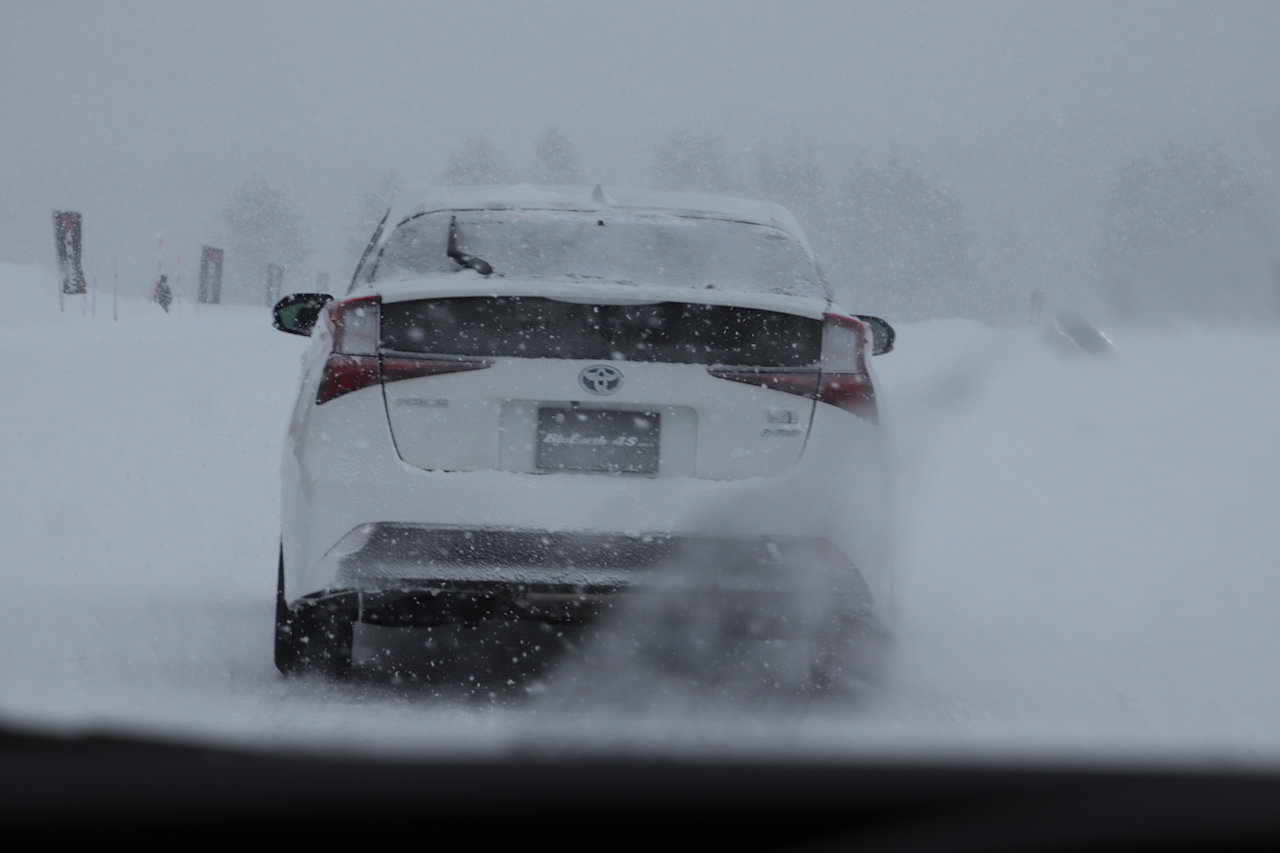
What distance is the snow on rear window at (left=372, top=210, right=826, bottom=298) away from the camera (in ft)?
12.2

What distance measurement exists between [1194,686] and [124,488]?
573cm

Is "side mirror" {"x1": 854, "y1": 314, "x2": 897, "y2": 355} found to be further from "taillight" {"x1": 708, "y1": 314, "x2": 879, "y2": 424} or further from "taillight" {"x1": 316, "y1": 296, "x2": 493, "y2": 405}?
"taillight" {"x1": 316, "y1": 296, "x2": 493, "y2": 405}

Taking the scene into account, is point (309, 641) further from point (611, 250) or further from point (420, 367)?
point (611, 250)

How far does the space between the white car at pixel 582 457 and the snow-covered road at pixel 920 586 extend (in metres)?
0.36

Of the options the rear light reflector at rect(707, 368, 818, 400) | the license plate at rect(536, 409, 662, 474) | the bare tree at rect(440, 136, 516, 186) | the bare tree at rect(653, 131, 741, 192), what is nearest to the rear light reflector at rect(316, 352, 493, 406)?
the license plate at rect(536, 409, 662, 474)

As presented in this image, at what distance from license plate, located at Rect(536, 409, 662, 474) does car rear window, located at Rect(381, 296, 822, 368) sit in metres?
0.16

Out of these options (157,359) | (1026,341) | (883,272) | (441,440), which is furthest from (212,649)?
(883,272)

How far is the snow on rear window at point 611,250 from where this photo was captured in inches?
147

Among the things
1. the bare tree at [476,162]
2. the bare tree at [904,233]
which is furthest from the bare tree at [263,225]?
the bare tree at [904,233]

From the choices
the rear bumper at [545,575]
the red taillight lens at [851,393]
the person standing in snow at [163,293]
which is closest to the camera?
the rear bumper at [545,575]

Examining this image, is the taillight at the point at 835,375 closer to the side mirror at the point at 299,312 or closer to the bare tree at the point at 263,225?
the side mirror at the point at 299,312

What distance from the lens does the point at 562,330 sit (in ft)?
11.5

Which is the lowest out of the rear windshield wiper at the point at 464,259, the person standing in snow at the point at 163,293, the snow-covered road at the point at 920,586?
the person standing in snow at the point at 163,293

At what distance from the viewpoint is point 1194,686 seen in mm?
4148
